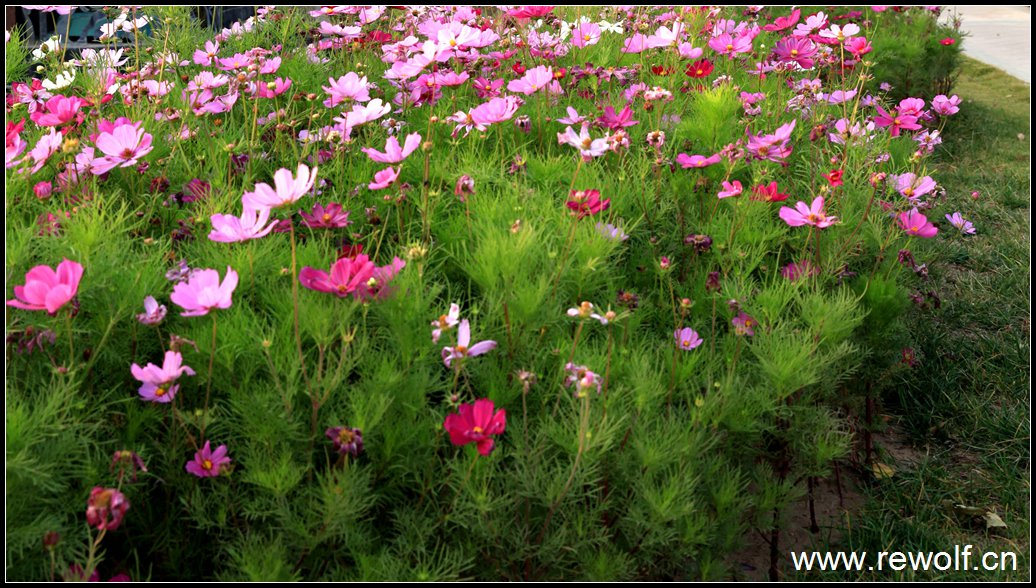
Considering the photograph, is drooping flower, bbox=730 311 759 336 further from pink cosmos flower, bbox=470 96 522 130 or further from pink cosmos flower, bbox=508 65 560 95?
pink cosmos flower, bbox=508 65 560 95

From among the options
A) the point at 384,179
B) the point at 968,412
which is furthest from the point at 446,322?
the point at 968,412

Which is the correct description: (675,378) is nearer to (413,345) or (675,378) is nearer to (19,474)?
(413,345)

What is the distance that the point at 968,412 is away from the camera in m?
2.50

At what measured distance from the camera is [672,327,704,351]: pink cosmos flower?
171 centimetres

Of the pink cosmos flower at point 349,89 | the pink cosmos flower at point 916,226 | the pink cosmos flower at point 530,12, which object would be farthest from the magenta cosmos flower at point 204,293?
the pink cosmos flower at point 530,12

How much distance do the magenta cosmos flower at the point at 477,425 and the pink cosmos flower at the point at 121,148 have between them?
3.11 feet

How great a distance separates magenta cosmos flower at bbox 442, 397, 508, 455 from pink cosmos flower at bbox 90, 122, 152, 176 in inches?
37.3

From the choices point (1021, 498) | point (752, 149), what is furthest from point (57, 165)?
point (1021, 498)

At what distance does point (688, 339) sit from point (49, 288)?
1.16 metres

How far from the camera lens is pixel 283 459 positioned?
51.4 inches

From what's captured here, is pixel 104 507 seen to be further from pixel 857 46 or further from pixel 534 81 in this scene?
pixel 857 46

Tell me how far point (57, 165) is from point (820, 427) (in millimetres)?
1822

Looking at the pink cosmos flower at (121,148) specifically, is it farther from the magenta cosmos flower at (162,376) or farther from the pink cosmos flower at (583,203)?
the pink cosmos flower at (583,203)

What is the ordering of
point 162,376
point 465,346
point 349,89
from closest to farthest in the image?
point 162,376 → point 465,346 → point 349,89
